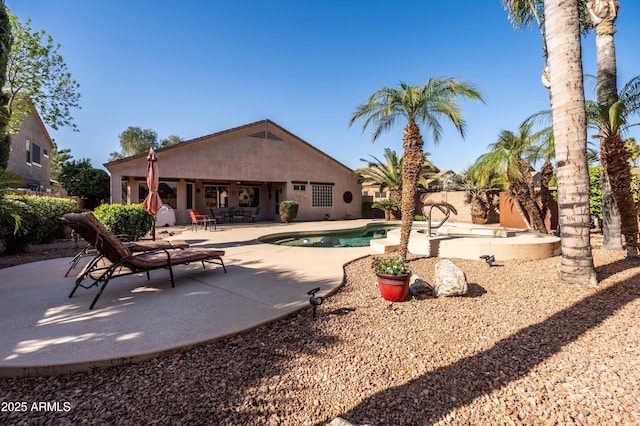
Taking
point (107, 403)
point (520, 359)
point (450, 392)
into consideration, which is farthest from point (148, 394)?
point (520, 359)

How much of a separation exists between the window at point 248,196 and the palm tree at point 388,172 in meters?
8.04

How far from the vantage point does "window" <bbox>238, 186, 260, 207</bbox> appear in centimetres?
2030

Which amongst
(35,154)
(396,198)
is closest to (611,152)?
(396,198)

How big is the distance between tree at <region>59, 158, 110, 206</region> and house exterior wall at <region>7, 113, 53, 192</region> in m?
1.58

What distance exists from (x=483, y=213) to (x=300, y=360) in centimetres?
1762

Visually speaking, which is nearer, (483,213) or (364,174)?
(483,213)

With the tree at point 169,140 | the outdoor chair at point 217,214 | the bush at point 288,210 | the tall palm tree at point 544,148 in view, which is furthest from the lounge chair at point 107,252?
the tree at point 169,140

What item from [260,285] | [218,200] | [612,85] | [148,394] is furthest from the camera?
[218,200]

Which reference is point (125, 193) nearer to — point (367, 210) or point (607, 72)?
point (367, 210)

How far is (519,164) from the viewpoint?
10422mm

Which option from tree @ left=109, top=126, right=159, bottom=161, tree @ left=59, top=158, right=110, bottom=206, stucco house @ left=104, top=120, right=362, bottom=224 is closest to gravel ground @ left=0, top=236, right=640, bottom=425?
stucco house @ left=104, top=120, right=362, bottom=224

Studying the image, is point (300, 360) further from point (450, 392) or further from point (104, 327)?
point (104, 327)

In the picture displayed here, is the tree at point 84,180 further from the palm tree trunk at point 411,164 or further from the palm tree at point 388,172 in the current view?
the palm tree trunk at point 411,164

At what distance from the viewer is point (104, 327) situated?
3215mm
